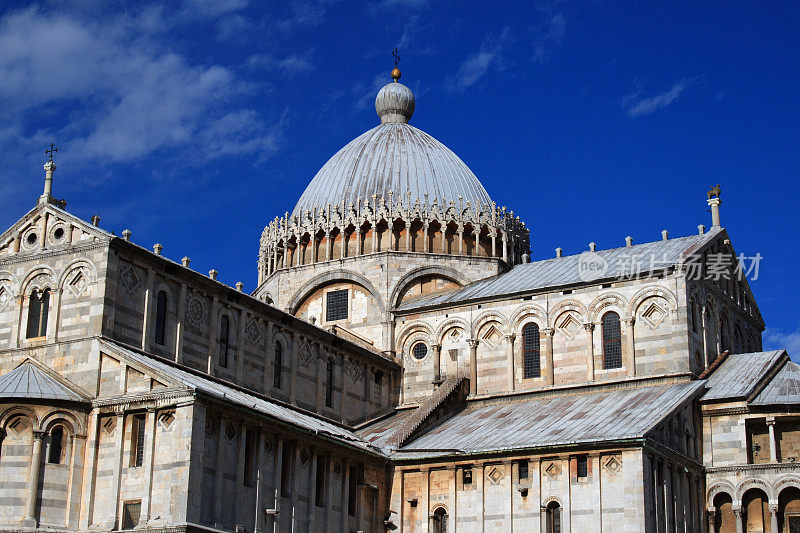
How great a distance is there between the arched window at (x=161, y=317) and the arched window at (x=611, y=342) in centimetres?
1813

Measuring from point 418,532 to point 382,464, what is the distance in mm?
2875

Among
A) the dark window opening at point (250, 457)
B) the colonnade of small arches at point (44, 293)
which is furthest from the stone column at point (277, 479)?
the colonnade of small arches at point (44, 293)

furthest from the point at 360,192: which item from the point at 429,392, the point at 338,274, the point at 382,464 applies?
the point at 382,464

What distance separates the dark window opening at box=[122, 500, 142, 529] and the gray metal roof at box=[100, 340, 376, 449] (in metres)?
3.87

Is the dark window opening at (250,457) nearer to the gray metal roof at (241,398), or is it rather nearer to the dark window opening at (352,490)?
the gray metal roof at (241,398)

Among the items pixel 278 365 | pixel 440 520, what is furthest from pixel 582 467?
pixel 278 365

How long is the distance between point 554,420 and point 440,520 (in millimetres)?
5790

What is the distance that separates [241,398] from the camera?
41.0 metres

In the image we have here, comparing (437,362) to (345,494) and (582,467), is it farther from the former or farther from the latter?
(582,467)

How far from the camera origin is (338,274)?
2202 inches

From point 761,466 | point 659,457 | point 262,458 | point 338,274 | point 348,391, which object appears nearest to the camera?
point 262,458

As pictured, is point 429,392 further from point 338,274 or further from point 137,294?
point 137,294

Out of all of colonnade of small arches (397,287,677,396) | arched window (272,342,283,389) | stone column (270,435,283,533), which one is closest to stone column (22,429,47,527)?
stone column (270,435,283,533)

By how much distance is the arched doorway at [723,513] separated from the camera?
144ft
